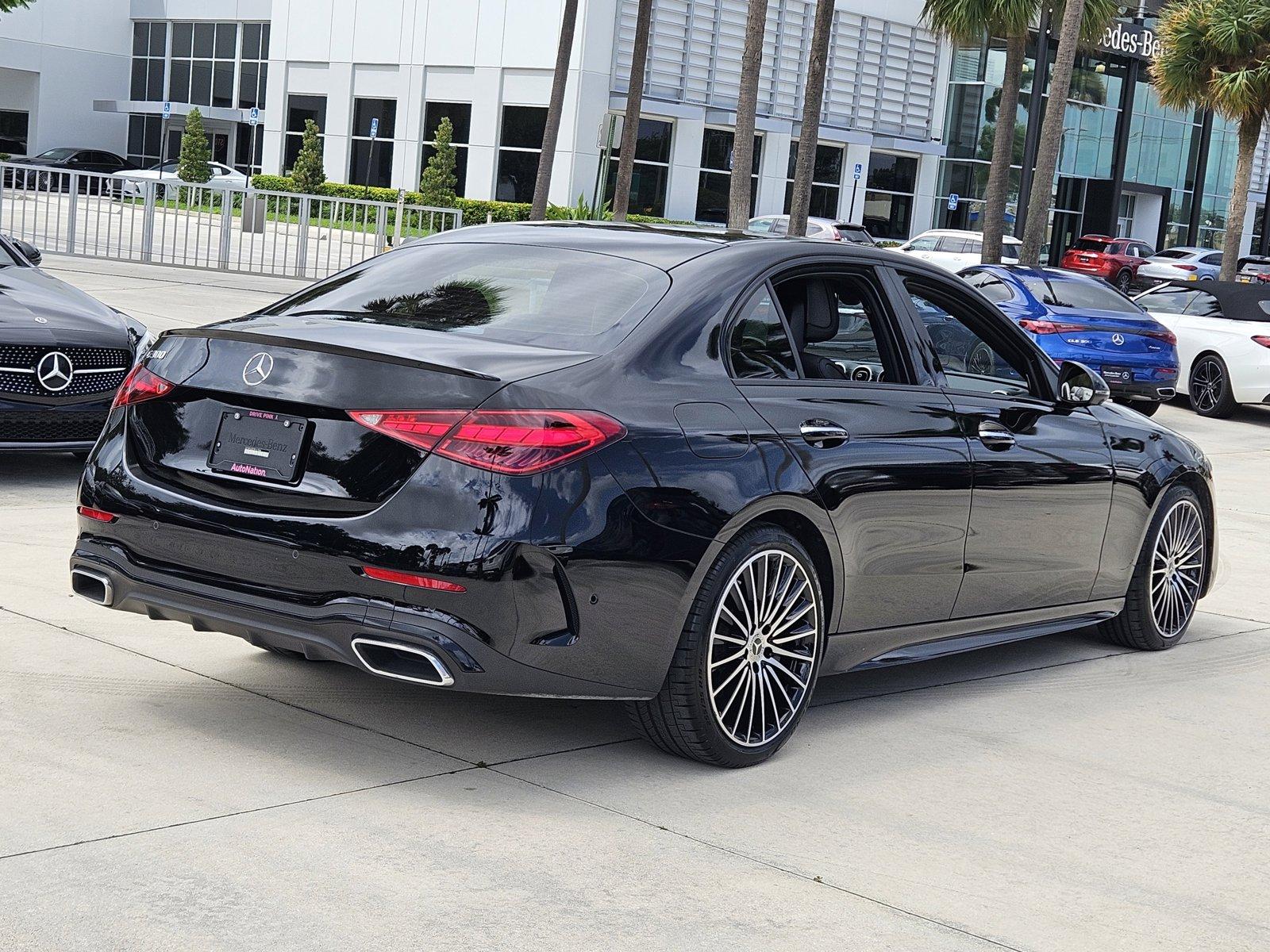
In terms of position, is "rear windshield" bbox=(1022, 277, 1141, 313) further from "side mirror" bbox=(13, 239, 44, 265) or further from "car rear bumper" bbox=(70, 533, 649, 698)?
"car rear bumper" bbox=(70, 533, 649, 698)

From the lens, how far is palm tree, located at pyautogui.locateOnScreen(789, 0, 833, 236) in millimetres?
27281

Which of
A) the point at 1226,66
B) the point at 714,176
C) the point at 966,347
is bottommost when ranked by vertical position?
the point at 966,347

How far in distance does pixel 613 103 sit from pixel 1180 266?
15764 mm

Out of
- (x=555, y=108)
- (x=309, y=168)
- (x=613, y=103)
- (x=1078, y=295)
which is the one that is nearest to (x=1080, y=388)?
(x=1078, y=295)

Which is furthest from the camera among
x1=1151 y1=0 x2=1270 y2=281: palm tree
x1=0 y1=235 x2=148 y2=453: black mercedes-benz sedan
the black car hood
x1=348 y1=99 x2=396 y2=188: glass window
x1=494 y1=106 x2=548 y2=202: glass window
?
x1=348 y1=99 x2=396 y2=188: glass window

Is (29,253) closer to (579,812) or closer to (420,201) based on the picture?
(579,812)

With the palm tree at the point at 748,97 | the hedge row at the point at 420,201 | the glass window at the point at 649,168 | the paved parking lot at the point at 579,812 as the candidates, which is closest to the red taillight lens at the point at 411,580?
the paved parking lot at the point at 579,812

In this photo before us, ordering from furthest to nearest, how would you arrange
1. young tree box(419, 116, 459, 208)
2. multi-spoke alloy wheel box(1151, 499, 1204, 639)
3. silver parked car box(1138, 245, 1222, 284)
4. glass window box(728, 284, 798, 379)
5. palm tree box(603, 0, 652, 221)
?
1. silver parked car box(1138, 245, 1222, 284)
2. young tree box(419, 116, 459, 208)
3. palm tree box(603, 0, 652, 221)
4. multi-spoke alloy wheel box(1151, 499, 1204, 639)
5. glass window box(728, 284, 798, 379)

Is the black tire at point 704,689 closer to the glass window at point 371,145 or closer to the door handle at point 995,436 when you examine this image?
the door handle at point 995,436

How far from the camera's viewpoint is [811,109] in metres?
28.5

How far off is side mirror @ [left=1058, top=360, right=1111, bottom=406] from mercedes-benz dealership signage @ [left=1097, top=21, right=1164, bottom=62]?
51.6 meters

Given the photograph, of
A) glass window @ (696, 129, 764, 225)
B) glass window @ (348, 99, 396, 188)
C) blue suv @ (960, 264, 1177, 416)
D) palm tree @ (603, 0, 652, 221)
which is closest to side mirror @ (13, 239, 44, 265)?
blue suv @ (960, 264, 1177, 416)

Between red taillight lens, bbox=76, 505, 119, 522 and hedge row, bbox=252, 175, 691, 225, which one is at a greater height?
hedge row, bbox=252, 175, 691, 225

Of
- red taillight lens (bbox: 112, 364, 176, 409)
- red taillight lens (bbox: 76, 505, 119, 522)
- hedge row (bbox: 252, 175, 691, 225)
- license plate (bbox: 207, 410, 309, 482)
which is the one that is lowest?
red taillight lens (bbox: 76, 505, 119, 522)
